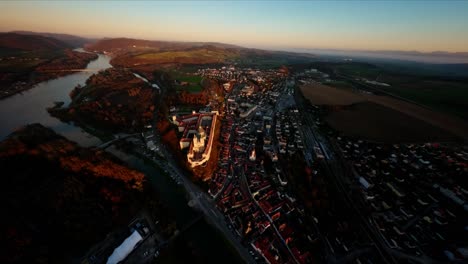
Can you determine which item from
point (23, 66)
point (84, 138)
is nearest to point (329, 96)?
point (84, 138)

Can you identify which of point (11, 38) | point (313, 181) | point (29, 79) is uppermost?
point (11, 38)

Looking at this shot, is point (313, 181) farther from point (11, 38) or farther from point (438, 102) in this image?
point (11, 38)

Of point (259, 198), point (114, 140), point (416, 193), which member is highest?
point (114, 140)

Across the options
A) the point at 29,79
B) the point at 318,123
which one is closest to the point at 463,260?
the point at 318,123

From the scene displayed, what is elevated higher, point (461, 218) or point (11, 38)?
point (11, 38)

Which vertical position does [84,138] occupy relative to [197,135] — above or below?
below

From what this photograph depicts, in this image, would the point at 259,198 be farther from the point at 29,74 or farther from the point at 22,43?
the point at 22,43

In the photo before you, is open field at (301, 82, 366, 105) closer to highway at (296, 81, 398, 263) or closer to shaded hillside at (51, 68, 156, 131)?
highway at (296, 81, 398, 263)

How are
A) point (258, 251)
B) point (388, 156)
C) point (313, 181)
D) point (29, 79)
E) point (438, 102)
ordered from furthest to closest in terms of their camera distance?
1. point (29, 79)
2. point (438, 102)
3. point (388, 156)
4. point (313, 181)
5. point (258, 251)
